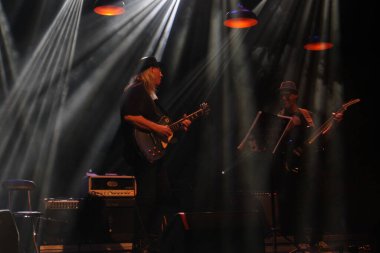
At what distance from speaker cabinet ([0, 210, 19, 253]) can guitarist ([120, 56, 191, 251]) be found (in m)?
0.97

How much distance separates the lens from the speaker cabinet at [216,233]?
3479mm

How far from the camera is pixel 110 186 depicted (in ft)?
21.7

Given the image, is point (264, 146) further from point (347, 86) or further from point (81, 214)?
point (347, 86)

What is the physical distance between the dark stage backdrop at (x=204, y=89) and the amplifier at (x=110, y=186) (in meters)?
1.56

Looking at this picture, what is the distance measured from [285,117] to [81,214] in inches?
107

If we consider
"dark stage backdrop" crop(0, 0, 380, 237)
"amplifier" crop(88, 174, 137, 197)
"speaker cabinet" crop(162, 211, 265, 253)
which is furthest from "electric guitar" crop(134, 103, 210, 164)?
"dark stage backdrop" crop(0, 0, 380, 237)

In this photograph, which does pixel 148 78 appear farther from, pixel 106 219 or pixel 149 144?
pixel 106 219

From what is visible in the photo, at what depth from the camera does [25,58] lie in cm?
817

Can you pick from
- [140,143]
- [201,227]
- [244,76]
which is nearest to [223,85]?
[244,76]

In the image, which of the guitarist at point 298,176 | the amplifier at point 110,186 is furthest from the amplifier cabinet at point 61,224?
the guitarist at point 298,176

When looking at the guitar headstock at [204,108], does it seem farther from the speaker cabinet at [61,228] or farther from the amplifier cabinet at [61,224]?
the speaker cabinet at [61,228]

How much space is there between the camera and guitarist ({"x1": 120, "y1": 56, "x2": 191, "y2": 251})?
445 cm

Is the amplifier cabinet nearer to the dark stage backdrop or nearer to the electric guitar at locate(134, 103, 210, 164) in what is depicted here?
the dark stage backdrop

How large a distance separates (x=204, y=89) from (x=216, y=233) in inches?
226
